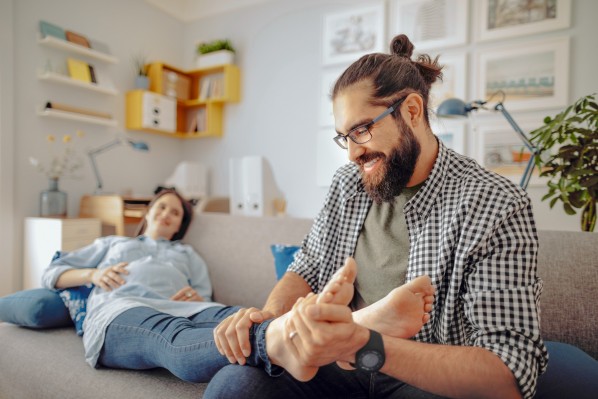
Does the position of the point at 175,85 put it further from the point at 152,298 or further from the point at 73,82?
the point at 152,298

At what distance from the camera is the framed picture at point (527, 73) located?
2.91m

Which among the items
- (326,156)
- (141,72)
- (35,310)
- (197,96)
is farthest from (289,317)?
(197,96)

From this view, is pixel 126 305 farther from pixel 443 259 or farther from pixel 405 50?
pixel 405 50

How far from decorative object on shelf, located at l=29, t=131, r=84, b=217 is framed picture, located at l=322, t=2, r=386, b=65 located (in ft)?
7.23

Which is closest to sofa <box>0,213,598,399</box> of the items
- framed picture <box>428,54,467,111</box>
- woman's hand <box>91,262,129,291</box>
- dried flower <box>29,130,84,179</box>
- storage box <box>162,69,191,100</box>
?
woman's hand <box>91,262,129,291</box>

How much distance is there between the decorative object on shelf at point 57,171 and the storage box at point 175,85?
969 mm

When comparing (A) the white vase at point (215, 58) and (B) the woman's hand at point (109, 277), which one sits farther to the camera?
(A) the white vase at point (215, 58)

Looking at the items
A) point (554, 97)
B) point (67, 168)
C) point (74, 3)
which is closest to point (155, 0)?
point (74, 3)

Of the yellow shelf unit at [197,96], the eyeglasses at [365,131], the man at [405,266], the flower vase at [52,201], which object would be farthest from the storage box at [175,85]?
the eyeglasses at [365,131]

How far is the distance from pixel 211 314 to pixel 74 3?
3.34 metres

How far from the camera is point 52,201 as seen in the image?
3234 millimetres

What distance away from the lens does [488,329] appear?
0.83m

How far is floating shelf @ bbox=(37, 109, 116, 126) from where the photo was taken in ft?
10.7

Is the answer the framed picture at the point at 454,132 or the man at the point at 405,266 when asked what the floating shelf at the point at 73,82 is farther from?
the man at the point at 405,266
